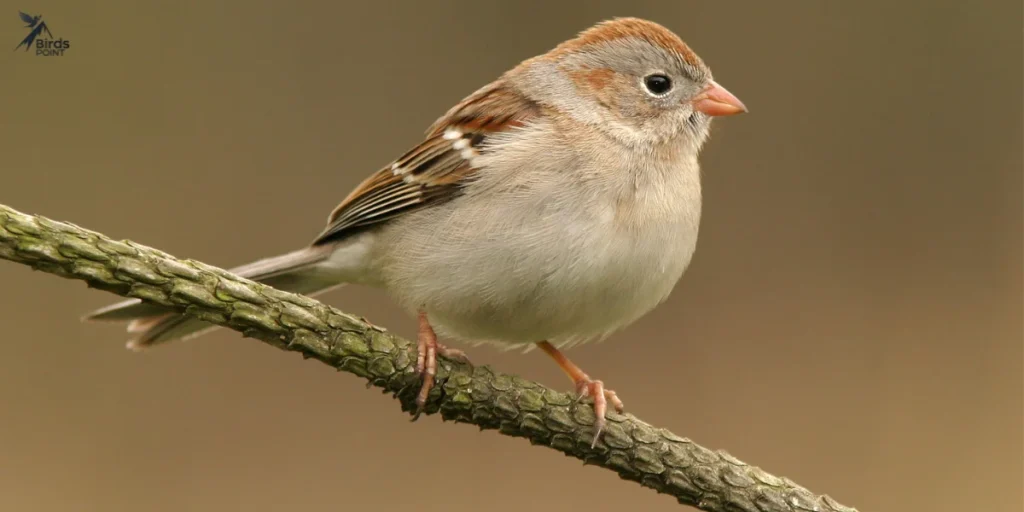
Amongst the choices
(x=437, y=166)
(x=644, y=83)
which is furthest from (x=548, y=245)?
(x=644, y=83)

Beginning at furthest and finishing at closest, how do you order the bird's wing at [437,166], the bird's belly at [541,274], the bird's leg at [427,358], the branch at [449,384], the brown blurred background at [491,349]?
the brown blurred background at [491,349], the bird's wing at [437,166], the bird's belly at [541,274], the bird's leg at [427,358], the branch at [449,384]

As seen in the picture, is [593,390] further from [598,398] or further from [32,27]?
[32,27]

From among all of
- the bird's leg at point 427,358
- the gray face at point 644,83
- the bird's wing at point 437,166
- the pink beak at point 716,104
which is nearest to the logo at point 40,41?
the bird's wing at point 437,166

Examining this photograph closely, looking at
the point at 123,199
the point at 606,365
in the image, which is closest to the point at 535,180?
the point at 606,365

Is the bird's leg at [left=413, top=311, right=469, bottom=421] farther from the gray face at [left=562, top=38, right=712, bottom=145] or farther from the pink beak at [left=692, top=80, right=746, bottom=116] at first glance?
the pink beak at [left=692, top=80, right=746, bottom=116]

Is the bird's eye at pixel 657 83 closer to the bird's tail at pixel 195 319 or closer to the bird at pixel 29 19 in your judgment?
the bird's tail at pixel 195 319

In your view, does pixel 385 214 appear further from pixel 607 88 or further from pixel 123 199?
pixel 123 199
